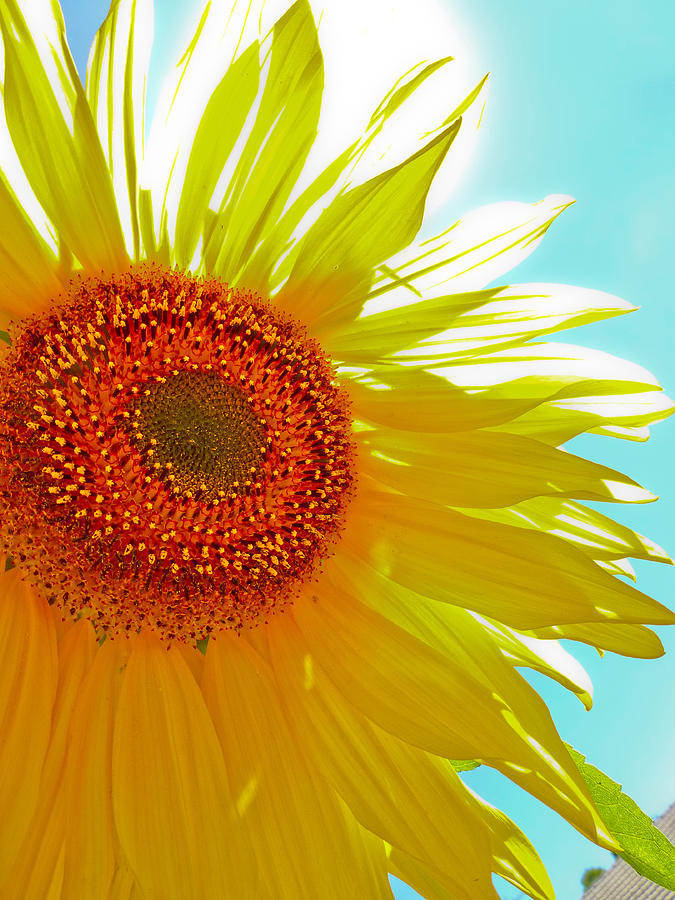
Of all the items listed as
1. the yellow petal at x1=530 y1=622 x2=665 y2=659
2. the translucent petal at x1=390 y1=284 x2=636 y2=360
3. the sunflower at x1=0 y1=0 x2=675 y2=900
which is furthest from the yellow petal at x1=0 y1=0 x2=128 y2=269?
the yellow petal at x1=530 y1=622 x2=665 y2=659

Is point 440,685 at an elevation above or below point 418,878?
above

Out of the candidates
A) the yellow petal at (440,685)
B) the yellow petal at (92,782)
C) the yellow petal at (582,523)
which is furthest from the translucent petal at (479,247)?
the yellow petal at (92,782)

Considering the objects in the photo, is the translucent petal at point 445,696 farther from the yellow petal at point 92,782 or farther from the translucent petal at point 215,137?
the translucent petal at point 215,137

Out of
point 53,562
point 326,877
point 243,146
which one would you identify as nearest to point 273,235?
point 243,146

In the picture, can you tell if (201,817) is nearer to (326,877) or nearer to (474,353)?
(326,877)

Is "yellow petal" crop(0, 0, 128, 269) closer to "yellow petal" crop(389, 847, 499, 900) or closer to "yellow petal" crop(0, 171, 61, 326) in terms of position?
"yellow petal" crop(0, 171, 61, 326)

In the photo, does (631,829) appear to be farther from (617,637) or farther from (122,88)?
(122,88)

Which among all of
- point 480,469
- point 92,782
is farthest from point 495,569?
point 92,782
